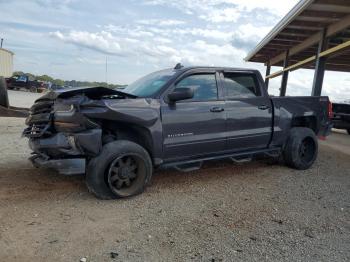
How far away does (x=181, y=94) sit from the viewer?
5.22m

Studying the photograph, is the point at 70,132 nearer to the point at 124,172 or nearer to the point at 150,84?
the point at 124,172

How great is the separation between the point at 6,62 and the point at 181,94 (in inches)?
2013

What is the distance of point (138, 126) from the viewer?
16.9 feet

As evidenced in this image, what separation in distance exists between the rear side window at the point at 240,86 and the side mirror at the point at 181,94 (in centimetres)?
107

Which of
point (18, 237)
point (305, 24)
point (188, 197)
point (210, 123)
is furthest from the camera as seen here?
point (305, 24)

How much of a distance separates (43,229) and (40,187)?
144cm

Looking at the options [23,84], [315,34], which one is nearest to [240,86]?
[315,34]

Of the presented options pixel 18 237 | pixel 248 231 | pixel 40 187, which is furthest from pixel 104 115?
pixel 248 231

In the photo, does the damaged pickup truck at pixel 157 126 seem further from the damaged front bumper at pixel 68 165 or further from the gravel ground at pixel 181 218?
the gravel ground at pixel 181 218

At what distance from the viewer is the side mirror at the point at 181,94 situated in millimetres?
5215

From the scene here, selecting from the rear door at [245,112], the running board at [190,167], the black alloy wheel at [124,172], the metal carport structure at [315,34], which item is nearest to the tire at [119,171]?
the black alloy wheel at [124,172]

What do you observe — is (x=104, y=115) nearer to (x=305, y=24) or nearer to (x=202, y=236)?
(x=202, y=236)

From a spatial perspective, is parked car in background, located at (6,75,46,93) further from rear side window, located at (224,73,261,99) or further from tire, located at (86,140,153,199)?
tire, located at (86,140,153,199)

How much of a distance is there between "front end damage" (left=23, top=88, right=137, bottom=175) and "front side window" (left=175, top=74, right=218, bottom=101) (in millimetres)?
1152
